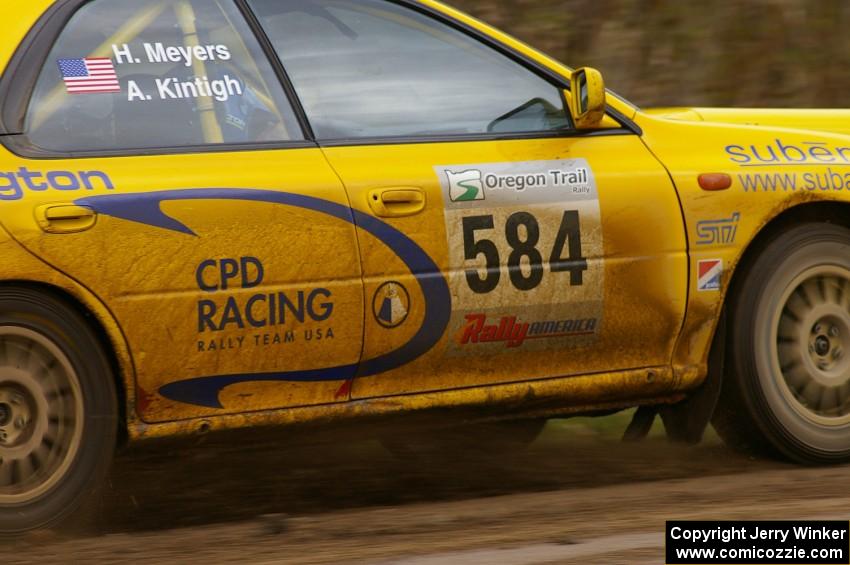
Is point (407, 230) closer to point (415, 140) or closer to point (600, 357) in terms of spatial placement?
point (415, 140)

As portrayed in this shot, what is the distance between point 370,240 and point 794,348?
1668 mm

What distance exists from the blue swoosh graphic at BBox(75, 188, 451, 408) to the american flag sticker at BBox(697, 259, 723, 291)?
37.8 inches

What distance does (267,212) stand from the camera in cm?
452

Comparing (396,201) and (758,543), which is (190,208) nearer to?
(396,201)

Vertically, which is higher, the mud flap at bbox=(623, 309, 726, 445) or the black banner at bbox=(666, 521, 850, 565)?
the mud flap at bbox=(623, 309, 726, 445)

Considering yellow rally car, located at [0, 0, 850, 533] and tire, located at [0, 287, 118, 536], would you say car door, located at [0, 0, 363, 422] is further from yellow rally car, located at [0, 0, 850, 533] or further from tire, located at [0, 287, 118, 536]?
tire, located at [0, 287, 118, 536]

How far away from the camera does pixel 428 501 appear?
5.07 meters

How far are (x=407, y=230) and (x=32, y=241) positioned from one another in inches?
45.9

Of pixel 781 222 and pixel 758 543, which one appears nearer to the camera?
pixel 758 543

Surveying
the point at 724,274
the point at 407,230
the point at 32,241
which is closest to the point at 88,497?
the point at 32,241

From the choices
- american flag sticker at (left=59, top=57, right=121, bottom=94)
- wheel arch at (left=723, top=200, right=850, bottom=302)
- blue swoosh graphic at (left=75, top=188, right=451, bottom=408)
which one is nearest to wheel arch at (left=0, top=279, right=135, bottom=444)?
blue swoosh graphic at (left=75, top=188, right=451, bottom=408)

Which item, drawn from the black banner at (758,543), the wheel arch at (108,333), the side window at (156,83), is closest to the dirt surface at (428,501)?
the black banner at (758,543)

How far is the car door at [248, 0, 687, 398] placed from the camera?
4715mm

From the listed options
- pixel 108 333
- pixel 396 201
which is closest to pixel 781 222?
pixel 396 201
